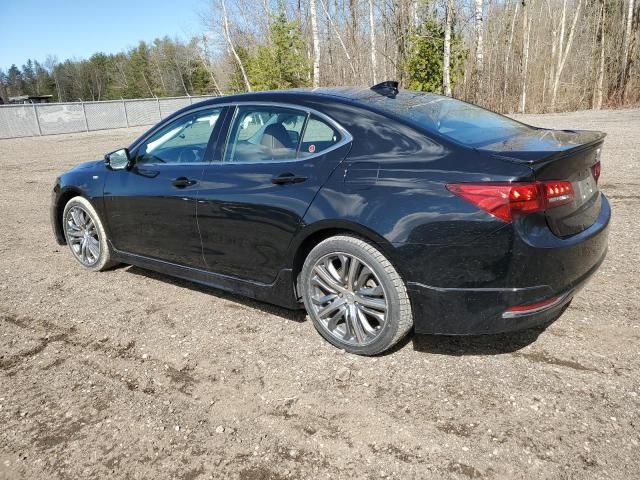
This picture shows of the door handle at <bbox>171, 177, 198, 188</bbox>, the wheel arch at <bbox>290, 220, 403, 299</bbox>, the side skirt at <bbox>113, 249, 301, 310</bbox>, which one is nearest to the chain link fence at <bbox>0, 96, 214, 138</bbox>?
the side skirt at <bbox>113, 249, 301, 310</bbox>

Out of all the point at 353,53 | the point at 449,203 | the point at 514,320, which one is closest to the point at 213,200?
the point at 449,203

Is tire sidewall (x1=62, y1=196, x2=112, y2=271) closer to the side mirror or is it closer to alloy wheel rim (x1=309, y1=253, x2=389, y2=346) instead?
the side mirror

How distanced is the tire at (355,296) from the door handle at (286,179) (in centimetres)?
43

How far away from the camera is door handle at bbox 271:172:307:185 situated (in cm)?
318

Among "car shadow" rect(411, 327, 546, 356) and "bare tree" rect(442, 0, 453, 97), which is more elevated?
"bare tree" rect(442, 0, 453, 97)

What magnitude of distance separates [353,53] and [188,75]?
6393 cm

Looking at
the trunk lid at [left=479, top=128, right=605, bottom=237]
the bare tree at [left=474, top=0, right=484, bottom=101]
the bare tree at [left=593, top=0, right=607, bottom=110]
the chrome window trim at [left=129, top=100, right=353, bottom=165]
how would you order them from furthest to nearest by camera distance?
the bare tree at [left=593, top=0, right=607, bottom=110] < the bare tree at [left=474, top=0, right=484, bottom=101] < the chrome window trim at [left=129, top=100, right=353, bottom=165] < the trunk lid at [left=479, top=128, right=605, bottom=237]

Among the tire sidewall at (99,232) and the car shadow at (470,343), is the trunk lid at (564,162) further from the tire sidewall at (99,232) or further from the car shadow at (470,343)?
the tire sidewall at (99,232)

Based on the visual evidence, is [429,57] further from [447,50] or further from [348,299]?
[348,299]

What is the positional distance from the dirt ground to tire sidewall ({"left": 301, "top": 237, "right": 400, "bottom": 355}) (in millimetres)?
91

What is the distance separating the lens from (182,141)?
4086 millimetres

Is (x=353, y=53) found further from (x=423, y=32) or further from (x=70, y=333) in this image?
(x=70, y=333)

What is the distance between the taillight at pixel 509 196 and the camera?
250cm

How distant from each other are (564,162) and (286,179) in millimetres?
1619
